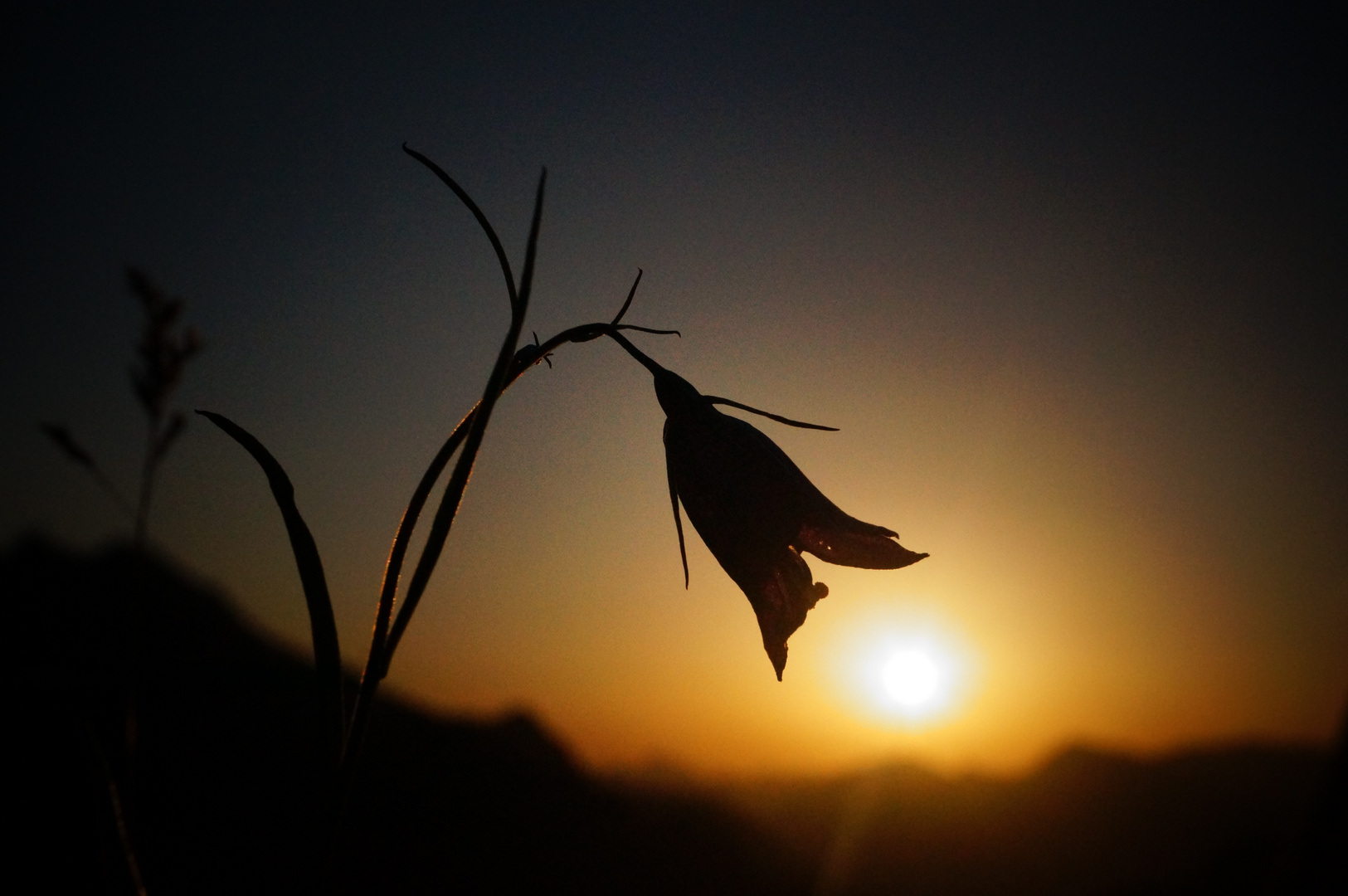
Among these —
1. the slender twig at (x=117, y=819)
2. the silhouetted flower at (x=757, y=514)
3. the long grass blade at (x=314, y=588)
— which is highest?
the silhouetted flower at (x=757, y=514)

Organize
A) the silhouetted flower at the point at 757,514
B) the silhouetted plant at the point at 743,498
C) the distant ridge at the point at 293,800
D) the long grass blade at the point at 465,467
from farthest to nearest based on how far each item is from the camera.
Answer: the distant ridge at the point at 293,800, the silhouetted flower at the point at 757,514, the silhouetted plant at the point at 743,498, the long grass blade at the point at 465,467

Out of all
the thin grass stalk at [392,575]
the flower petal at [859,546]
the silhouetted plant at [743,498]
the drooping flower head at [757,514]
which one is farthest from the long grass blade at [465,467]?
the flower petal at [859,546]

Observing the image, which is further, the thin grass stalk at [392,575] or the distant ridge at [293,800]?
the distant ridge at [293,800]

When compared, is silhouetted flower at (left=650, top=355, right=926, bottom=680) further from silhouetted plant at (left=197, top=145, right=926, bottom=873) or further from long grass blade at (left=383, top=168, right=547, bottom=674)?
long grass blade at (left=383, top=168, right=547, bottom=674)

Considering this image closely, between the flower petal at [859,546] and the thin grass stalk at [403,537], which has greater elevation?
the flower petal at [859,546]

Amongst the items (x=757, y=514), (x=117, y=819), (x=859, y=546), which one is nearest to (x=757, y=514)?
(x=757, y=514)

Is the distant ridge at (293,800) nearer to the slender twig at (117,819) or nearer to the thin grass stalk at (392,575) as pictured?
the slender twig at (117,819)

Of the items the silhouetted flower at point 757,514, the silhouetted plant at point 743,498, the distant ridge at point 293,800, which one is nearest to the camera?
the silhouetted plant at point 743,498

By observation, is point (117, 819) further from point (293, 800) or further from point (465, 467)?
point (293, 800)
